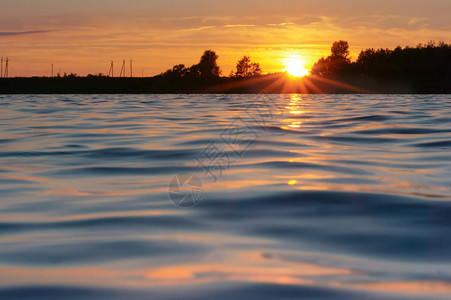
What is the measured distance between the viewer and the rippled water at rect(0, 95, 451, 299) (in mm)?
3611

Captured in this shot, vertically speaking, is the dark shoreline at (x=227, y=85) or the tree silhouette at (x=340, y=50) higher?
the tree silhouette at (x=340, y=50)

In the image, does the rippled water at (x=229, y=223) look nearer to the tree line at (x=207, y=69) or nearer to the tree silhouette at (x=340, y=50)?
the tree line at (x=207, y=69)

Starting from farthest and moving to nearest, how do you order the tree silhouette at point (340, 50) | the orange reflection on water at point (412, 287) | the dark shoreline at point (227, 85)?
the tree silhouette at point (340, 50), the dark shoreline at point (227, 85), the orange reflection on water at point (412, 287)

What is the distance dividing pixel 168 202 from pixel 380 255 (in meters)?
2.33

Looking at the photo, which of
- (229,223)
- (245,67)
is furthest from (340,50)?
(229,223)

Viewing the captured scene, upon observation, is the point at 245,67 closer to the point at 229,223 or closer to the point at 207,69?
the point at 207,69

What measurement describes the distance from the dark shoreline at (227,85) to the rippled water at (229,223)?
239 ft

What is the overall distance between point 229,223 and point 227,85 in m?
105

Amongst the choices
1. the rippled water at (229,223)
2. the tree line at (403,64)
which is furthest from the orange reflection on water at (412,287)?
the tree line at (403,64)

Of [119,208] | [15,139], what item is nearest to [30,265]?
[119,208]

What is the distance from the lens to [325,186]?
6805 mm

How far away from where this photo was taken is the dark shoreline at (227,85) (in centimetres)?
9619

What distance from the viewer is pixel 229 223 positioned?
5172 mm

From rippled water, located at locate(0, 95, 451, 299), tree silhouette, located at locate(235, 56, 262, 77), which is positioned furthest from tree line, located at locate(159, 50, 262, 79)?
rippled water, located at locate(0, 95, 451, 299)
